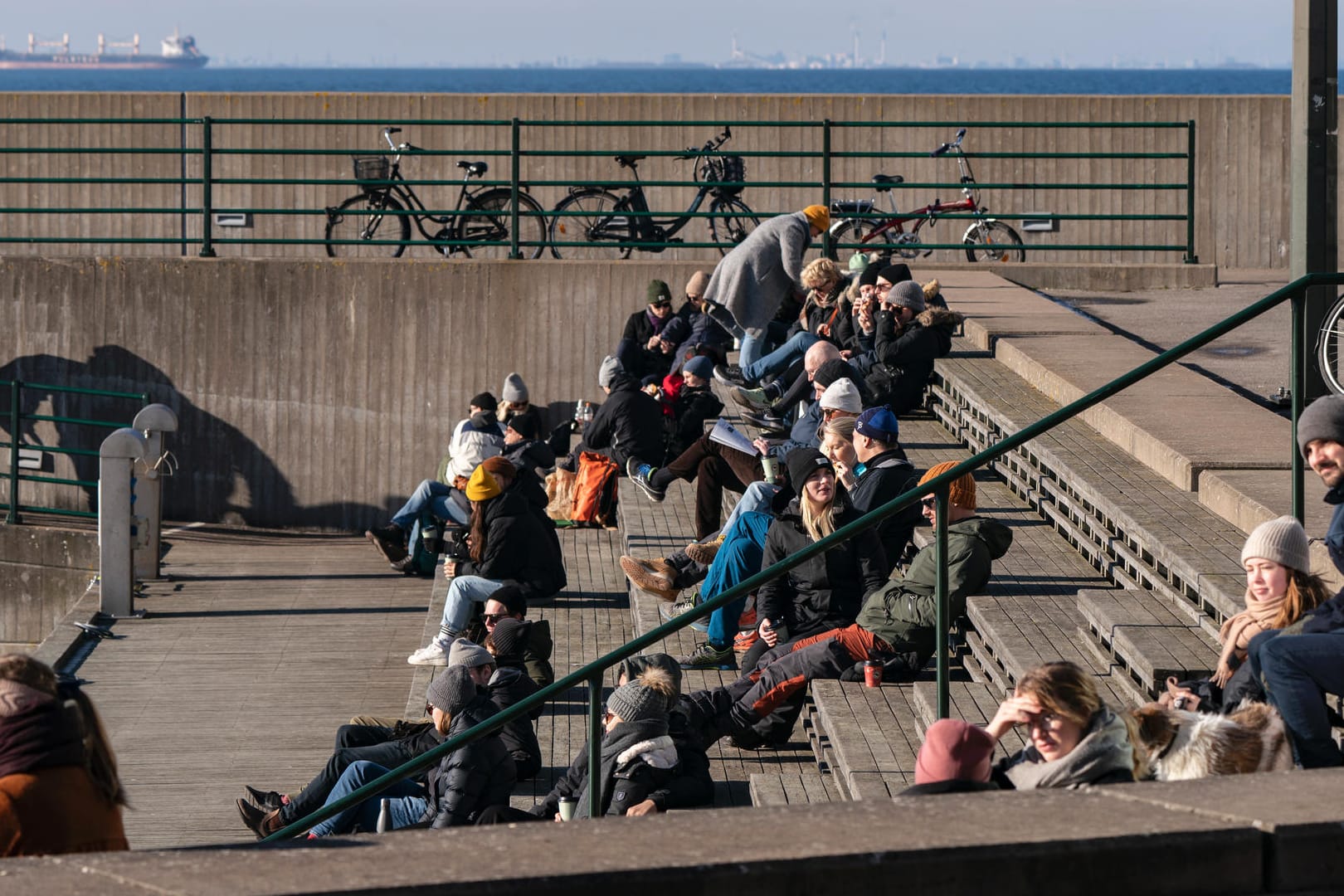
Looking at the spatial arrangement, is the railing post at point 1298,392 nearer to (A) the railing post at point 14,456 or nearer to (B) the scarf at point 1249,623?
(B) the scarf at point 1249,623

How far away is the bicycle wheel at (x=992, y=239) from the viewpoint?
1656 cm

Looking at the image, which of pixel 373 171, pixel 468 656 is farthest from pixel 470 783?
pixel 373 171

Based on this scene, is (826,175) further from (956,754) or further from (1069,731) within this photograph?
(956,754)

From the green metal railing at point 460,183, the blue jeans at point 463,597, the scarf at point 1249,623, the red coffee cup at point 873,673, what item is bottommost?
the blue jeans at point 463,597

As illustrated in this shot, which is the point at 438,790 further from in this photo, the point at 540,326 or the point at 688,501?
the point at 540,326

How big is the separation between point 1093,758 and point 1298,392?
2.12m

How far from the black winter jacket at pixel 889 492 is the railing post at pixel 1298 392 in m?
1.84

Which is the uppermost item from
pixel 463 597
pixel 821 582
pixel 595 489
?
pixel 821 582

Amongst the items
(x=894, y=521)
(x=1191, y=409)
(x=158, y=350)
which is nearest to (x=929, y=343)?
(x=1191, y=409)

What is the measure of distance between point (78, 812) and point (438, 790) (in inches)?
103

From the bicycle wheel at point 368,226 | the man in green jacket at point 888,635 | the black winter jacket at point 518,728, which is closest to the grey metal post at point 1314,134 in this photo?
the man in green jacket at point 888,635

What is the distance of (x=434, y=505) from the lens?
42.7ft

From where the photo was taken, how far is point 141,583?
43.2 ft

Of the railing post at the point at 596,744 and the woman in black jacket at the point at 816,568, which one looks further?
the woman in black jacket at the point at 816,568
